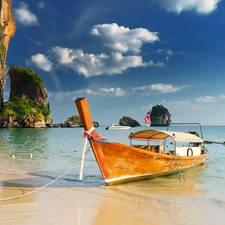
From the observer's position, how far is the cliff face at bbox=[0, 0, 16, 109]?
7856 cm

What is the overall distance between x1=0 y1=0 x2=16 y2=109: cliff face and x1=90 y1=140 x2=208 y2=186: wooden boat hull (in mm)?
77399

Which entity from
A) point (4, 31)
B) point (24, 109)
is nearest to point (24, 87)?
point (24, 109)

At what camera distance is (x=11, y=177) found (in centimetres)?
1055

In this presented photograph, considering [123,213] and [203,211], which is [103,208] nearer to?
[123,213]

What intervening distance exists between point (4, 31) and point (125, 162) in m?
84.5

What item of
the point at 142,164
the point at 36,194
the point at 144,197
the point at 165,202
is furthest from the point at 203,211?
the point at 36,194

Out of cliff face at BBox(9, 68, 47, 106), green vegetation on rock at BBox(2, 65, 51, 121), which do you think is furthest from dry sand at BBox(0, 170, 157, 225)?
cliff face at BBox(9, 68, 47, 106)

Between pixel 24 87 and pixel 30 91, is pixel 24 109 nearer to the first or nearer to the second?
pixel 30 91

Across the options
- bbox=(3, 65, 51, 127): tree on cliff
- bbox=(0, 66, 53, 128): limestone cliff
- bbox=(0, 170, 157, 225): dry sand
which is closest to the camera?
bbox=(0, 170, 157, 225): dry sand

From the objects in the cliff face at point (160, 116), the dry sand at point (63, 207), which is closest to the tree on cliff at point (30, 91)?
the cliff face at point (160, 116)

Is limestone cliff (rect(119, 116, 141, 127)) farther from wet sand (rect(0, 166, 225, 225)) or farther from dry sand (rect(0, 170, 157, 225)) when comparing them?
dry sand (rect(0, 170, 157, 225))

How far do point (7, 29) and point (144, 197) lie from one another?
89750 millimetres

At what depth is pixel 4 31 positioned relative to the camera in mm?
81938

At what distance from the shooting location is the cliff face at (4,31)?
78.6 meters
